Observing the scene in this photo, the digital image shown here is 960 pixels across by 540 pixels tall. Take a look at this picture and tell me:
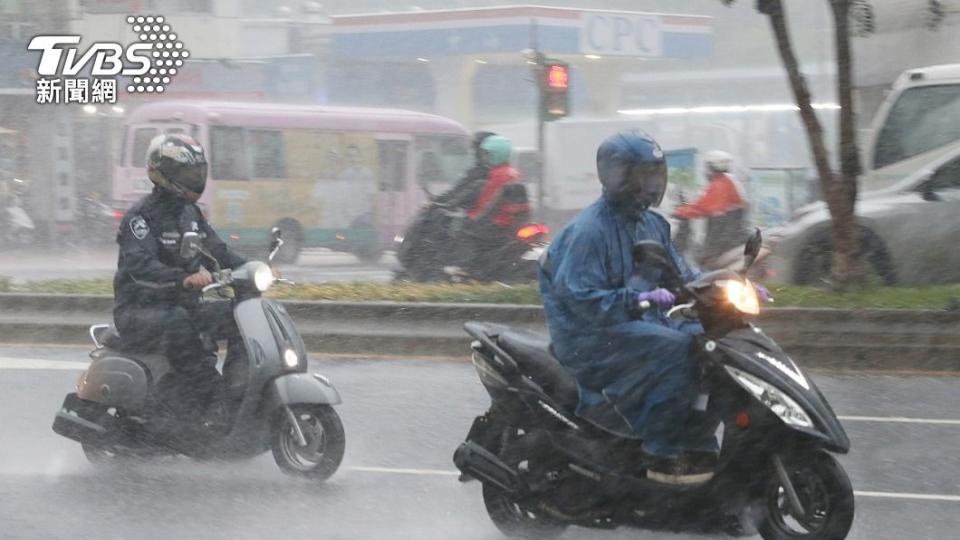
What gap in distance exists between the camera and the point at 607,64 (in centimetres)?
4084

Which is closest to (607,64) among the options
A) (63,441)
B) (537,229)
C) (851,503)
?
(537,229)

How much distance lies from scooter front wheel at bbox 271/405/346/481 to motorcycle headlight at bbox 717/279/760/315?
2452 millimetres

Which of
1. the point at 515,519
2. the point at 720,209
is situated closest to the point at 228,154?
the point at 720,209

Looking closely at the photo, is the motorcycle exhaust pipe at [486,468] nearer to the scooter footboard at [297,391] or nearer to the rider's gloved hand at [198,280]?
the scooter footboard at [297,391]

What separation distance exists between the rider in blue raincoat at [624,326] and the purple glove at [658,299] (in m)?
0.13

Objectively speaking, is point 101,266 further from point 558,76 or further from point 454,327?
point 454,327

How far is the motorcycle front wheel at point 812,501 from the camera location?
17.4 feet

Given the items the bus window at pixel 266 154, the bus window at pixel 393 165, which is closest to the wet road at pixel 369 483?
the bus window at pixel 266 154

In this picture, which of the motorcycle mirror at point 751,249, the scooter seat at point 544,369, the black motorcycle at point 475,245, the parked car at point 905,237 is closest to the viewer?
the motorcycle mirror at point 751,249

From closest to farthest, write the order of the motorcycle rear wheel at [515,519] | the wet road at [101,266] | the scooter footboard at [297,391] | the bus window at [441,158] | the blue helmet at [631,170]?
the blue helmet at [631,170]
the motorcycle rear wheel at [515,519]
the scooter footboard at [297,391]
the wet road at [101,266]
the bus window at [441,158]

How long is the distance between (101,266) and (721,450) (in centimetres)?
2215

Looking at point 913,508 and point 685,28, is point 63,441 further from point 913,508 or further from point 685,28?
point 685,28

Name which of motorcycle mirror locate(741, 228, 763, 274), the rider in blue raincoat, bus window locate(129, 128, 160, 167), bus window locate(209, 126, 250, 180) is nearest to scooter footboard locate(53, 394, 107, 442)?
the rider in blue raincoat

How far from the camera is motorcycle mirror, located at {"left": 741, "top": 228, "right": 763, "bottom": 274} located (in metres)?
5.52
